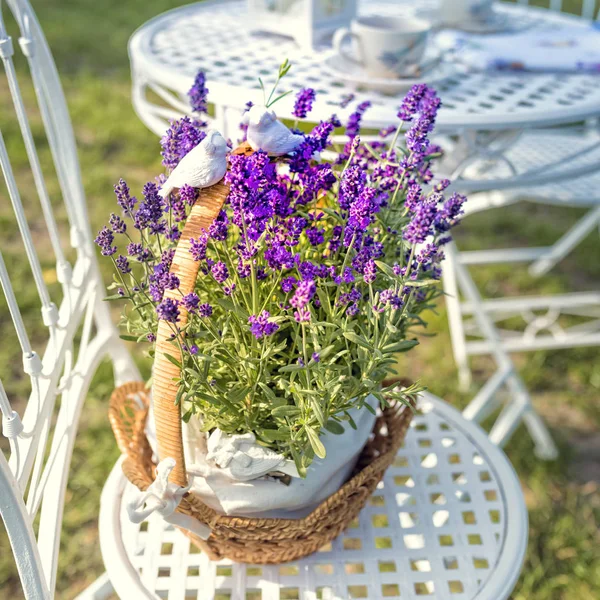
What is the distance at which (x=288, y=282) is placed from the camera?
747 mm

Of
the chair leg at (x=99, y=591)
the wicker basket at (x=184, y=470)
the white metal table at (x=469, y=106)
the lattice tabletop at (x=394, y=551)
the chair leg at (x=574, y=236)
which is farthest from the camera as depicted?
the chair leg at (x=574, y=236)

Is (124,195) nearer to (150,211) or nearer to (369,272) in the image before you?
(150,211)

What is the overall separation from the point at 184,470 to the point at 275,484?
11cm

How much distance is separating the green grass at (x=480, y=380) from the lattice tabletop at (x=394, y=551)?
58cm

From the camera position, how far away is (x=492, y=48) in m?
1.48

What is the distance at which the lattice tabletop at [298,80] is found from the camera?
1169 millimetres

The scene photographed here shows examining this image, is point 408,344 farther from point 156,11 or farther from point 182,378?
point 156,11

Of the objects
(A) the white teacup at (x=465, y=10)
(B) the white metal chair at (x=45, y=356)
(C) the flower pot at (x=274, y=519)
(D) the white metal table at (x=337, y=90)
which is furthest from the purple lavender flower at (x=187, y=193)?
(A) the white teacup at (x=465, y=10)

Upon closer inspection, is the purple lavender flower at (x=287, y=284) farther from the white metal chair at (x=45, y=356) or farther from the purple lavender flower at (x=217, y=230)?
the white metal chair at (x=45, y=356)

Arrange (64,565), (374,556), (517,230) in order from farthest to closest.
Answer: (517,230), (64,565), (374,556)

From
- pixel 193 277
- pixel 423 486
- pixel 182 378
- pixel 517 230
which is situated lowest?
pixel 517 230

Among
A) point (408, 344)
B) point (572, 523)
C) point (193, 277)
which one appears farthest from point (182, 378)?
point (572, 523)

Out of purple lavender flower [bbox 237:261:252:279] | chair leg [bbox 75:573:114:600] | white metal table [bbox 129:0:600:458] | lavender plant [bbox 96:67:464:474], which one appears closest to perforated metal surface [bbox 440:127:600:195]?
white metal table [bbox 129:0:600:458]

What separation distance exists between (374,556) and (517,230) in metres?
2.16
